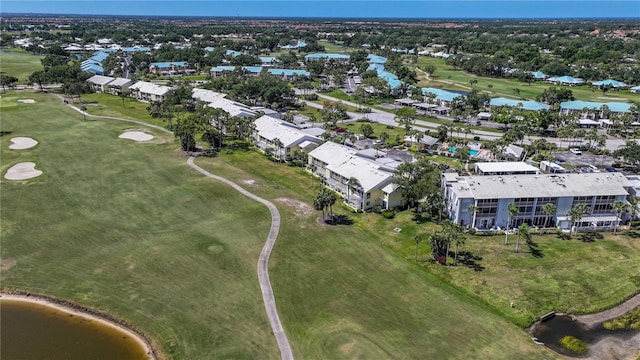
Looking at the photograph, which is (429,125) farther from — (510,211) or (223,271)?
(223,271)

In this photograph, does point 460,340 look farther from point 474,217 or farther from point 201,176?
point 201,176

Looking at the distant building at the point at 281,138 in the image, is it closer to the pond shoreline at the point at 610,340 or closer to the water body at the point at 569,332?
the water body at the point at 569,332

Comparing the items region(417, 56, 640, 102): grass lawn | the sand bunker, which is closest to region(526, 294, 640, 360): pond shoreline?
the sand bunker

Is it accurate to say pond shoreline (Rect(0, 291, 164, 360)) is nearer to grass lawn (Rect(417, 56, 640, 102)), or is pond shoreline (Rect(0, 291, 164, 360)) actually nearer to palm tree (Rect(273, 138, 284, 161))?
palm tree (Rect(273, 138, 284, 161))

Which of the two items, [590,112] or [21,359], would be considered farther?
[590,112]

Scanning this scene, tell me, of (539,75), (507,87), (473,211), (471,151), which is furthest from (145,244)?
(539,75)

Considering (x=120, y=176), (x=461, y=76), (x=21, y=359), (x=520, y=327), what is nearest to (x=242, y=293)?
(x=21, y=359)

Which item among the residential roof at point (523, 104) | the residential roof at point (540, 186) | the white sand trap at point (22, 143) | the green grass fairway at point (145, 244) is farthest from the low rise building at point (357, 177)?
the residential roof at point (523, 104)
